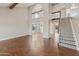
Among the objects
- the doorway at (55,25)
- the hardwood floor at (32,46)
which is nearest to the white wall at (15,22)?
the hardwood floor at (32,46)

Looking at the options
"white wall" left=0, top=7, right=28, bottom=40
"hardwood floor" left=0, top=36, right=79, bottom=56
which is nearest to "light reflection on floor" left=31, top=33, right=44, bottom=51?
"hardwood floor" left=0, top=36, right=79, bottom=56

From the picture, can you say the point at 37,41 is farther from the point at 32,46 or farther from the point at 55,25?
the point at 55,25

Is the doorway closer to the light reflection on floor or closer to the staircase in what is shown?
the staircase

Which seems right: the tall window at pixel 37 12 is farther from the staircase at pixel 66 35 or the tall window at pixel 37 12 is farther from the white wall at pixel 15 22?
the staircase at pixel 66 35

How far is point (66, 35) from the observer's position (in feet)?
8.05

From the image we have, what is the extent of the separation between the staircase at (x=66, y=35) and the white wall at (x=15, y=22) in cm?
72

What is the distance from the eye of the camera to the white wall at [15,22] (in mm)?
2289

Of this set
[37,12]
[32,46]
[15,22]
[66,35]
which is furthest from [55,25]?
[15,22]

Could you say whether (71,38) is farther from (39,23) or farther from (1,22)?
(1,22)

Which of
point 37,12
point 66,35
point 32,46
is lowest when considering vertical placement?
point 32,46

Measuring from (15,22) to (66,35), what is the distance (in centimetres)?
105

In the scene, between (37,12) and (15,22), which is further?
(37,12)

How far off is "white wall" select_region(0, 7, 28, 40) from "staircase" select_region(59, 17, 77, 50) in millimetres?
725

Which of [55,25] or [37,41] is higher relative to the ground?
[55,25]
